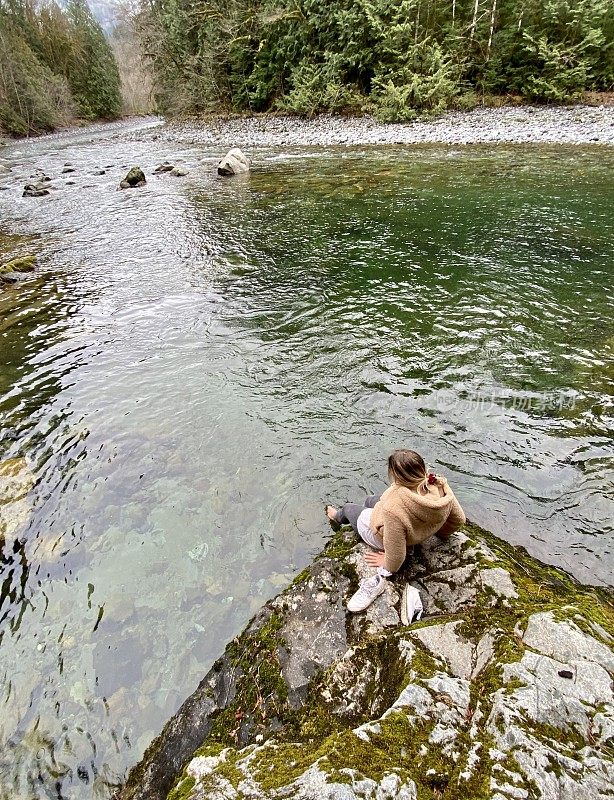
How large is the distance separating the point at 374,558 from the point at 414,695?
156 cm

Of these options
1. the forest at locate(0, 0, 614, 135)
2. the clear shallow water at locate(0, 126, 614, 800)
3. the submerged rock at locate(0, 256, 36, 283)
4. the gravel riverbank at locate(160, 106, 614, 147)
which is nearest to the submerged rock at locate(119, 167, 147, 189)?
the clear shallow water at locate(0, 126, 614, 800)

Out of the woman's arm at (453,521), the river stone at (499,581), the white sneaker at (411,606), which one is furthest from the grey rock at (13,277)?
the river stone at (499,581)

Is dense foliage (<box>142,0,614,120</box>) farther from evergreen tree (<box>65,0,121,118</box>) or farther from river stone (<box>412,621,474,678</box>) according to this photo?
river stone (<box>412,621,474,678</box>)

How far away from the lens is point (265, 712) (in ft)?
10.3

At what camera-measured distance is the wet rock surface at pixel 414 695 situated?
6.72 ft

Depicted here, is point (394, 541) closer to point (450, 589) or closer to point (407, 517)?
point (407, 517)

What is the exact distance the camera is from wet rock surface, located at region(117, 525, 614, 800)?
6.72 feet

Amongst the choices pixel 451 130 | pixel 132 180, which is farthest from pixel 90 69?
pixel 451 130

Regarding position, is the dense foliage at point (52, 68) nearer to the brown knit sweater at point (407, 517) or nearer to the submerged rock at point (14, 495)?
the submerged rock at point (14, 495)

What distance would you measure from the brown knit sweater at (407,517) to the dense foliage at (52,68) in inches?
2172

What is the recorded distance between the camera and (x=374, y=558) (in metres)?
4.02

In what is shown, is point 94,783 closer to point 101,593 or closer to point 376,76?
point 101,593

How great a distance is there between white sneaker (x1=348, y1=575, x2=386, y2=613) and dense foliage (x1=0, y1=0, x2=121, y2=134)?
5537 cm

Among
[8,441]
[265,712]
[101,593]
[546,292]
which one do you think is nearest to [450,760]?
[265,712]
